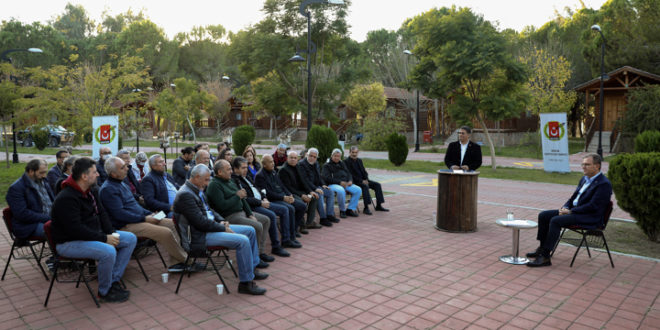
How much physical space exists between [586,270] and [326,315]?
11.8 feet

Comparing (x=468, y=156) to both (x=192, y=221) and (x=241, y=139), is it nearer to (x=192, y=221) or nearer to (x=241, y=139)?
(x=192, y=221)

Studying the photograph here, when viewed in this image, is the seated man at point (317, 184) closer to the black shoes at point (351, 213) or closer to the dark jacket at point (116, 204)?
the black shoes at point (351, 213)

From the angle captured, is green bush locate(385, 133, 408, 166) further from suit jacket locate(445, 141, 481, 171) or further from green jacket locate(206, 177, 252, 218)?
green jacket locate(206, 177, 252, 218)

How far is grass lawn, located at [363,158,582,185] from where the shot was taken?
616 inches

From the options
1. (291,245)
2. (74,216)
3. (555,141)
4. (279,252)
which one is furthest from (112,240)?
(555,141)

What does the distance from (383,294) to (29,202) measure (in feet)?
13.6

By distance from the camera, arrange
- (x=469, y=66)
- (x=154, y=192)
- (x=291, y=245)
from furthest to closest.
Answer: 1. (x=469, y=66)
2. (x=291, y=245)
3. (x=154, y=192)

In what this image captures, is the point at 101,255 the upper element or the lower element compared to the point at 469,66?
lower

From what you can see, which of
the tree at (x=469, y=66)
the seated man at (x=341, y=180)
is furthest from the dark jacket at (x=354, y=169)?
the tree at (x=469, y=66)

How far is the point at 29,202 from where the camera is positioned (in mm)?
5266

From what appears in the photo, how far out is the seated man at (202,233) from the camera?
4879mm

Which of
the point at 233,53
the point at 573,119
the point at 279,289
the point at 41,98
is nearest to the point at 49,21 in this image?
the point at 233,53

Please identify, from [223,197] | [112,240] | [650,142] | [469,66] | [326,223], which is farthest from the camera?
[469,66]

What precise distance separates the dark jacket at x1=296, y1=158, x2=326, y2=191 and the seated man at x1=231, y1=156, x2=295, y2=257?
4.25ft
